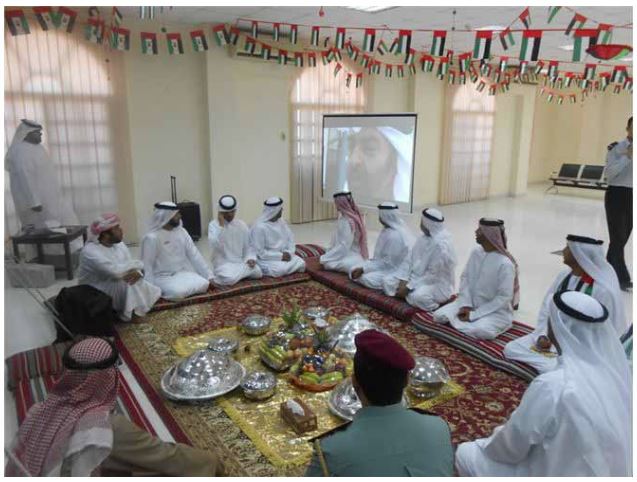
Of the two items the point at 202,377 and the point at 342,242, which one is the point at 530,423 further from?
the point at 342,242

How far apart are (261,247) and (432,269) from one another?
73.2 inches

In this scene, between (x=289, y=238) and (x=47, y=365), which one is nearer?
(x=47, y=365)

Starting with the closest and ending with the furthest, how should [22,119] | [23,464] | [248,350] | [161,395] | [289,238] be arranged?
1. [23,464]
2. [161,395]
3. [248,350]
4. [289,238]
5. [22,119]

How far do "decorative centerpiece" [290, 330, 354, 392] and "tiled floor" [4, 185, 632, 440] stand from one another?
1468 millimetres

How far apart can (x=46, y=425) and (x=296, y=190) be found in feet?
22.8

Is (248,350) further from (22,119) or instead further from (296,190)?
(296,190)

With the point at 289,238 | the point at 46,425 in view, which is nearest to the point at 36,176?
the point at 289,238

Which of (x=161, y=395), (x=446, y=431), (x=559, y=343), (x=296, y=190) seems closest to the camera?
(x=446, y=431)

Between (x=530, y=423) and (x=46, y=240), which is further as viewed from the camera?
(x=46, y=240)

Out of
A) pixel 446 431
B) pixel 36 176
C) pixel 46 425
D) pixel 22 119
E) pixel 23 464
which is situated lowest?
pixel 23 464

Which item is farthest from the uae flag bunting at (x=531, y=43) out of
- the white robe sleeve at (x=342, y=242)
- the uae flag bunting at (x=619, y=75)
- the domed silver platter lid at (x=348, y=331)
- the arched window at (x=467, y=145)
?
the arched window at (x=467, y=145)

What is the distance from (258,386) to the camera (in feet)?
9.13

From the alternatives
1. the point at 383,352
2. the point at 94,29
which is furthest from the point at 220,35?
the point at 383,352

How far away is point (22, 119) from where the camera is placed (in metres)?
5.63
